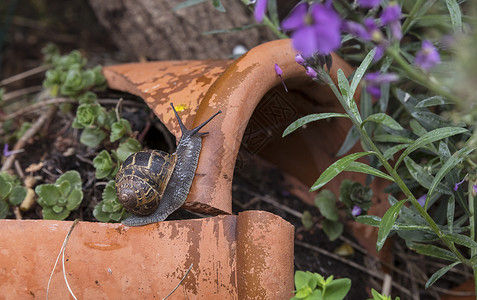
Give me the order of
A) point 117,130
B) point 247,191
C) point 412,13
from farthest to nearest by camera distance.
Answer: point 247,191 → point 117,130 → point 412,13

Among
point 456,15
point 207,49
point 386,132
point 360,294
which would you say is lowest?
point 360,294

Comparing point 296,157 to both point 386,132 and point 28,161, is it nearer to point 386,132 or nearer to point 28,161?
point 386,132

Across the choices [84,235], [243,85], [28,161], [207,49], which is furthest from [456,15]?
[28,161]

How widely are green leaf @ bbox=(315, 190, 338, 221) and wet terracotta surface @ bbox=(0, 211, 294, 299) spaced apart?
1.35ft

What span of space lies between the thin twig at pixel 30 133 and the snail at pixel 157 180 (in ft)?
1.96

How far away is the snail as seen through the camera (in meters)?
1.22

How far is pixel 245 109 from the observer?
1252mm

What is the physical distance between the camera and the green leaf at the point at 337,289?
3.34 ft

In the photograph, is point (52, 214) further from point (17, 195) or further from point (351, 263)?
point (351, 263)

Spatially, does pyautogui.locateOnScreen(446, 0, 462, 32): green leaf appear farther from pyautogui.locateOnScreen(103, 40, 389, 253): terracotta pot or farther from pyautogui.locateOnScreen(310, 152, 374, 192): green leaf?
pyautogui.locateOnScreen(310, 152, 374, 192): green leaf

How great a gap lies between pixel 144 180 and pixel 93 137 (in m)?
0.44

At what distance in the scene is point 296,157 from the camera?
1.78 m

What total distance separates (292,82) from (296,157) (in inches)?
17.8

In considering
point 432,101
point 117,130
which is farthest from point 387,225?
point 117,130
